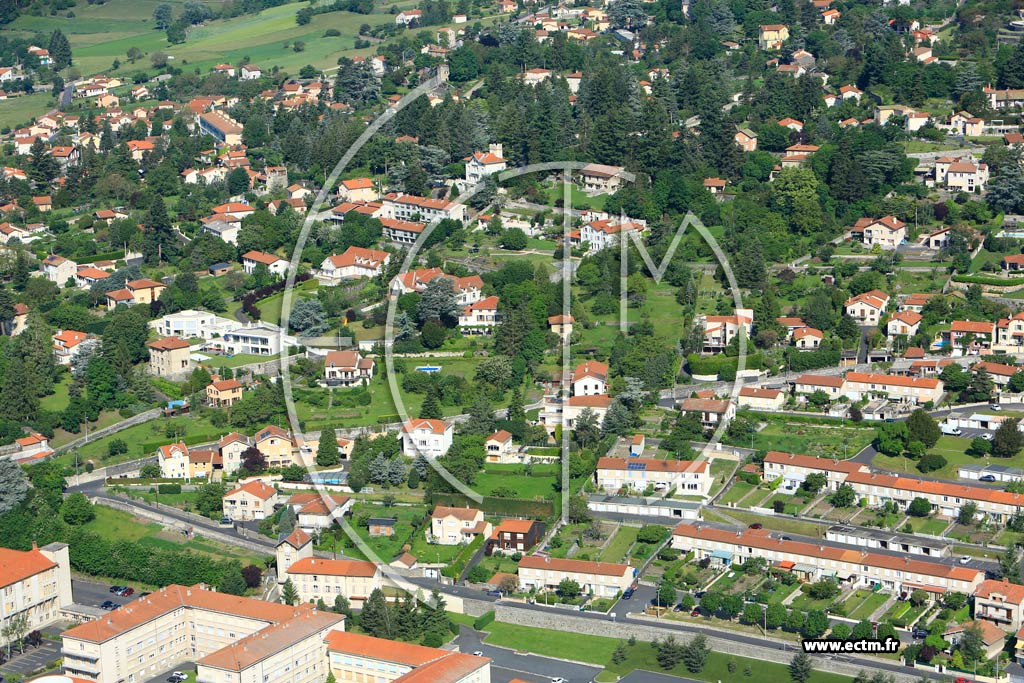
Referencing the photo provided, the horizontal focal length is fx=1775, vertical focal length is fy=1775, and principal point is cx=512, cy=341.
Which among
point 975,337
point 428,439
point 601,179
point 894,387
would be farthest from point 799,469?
point 601,179

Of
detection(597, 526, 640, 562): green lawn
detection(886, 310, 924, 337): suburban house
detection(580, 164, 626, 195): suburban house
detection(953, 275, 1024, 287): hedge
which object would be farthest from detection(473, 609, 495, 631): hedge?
detection(580, 164, 626, 195): suburban house

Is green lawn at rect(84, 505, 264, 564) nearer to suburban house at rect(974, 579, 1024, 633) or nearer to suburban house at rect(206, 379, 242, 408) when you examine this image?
suburban house at rect(206, 379, 242, 408)

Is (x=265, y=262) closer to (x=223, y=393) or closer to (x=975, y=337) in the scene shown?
(x=223, y=393)

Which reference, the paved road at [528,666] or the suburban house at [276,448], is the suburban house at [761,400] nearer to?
the suburban house at [276,448]

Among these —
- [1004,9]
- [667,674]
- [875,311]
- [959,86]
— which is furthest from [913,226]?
[667,674]

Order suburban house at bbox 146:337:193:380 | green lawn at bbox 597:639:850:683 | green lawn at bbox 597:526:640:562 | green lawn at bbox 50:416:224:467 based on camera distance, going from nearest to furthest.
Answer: green lawn at bbox 597:639:850:683, green lawn at bbox 597:526:640:562, green lawn at bbox 50:416:224:467, suburban house at bbox 146:337:193:380

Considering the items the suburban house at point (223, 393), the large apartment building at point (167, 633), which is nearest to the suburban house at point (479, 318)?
the suburban house at point (223, 393)
